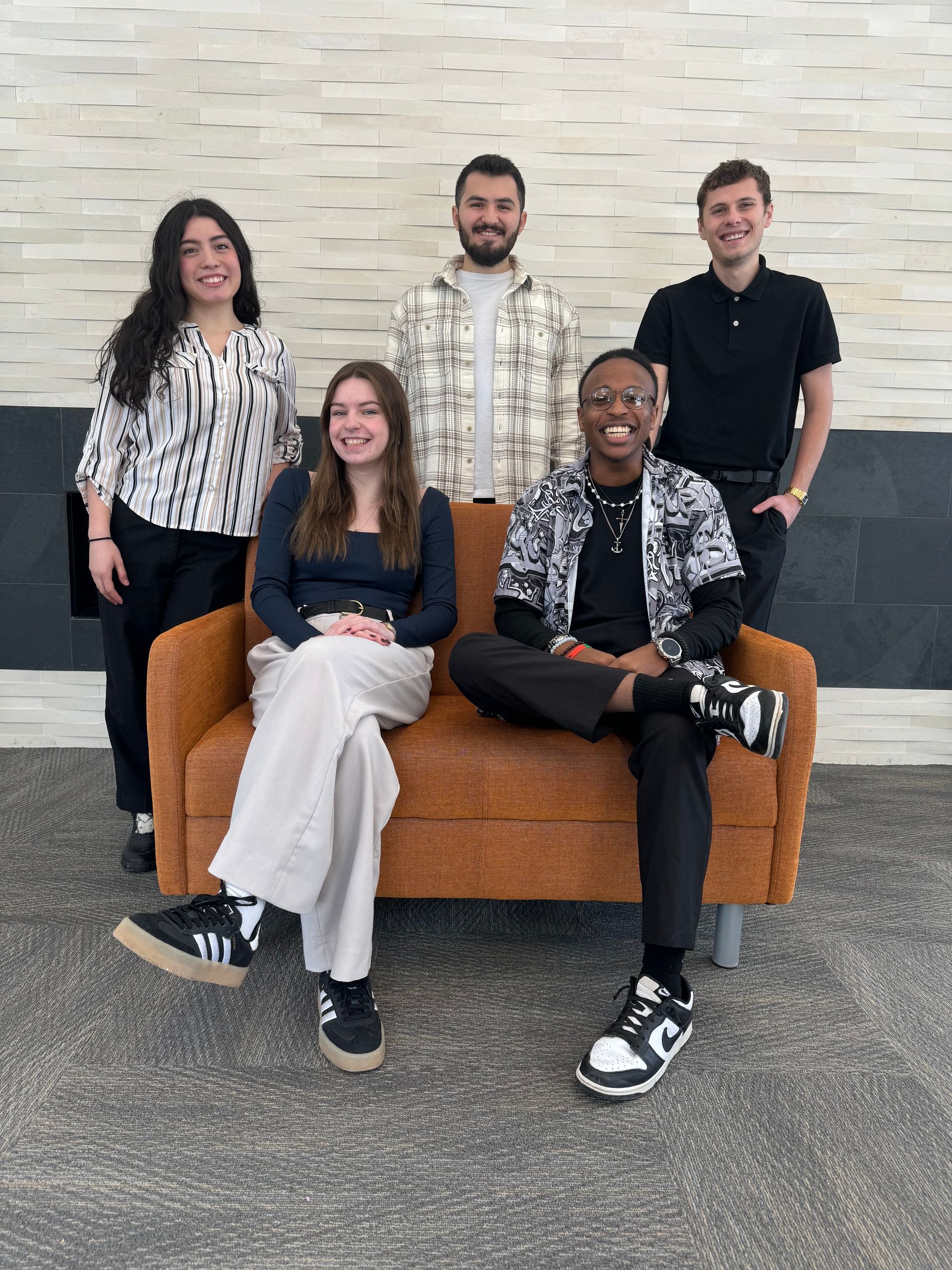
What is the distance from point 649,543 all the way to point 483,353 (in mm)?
994

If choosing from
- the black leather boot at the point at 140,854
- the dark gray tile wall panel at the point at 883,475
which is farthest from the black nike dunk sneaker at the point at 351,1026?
the dark gray tile wall panel at the point at 883,475

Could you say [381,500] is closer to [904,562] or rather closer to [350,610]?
[350,610]

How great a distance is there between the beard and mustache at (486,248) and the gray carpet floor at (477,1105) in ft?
6.05

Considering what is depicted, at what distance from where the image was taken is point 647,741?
5.81ft

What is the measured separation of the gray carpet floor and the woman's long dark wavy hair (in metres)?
1.30

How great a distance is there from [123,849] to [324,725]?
1.24m

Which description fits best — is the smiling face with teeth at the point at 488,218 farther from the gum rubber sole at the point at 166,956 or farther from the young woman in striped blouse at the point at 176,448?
the gum rubber sole at the point at 166,956

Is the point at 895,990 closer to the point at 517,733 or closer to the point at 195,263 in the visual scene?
the point at 517,733

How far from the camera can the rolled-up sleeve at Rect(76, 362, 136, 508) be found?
7.66 feet

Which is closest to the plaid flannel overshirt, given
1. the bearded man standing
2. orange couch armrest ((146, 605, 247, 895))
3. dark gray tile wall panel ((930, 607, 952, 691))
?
the bearded man standing

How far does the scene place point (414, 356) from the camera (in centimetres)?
278

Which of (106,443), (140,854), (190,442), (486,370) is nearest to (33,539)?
(106,443)

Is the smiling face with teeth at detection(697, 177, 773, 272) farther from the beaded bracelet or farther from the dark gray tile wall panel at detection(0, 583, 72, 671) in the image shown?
the dark gray tile wall panel at detection(0, 583, 72, 671)

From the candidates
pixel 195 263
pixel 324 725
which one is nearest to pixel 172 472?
pixel 195 263
